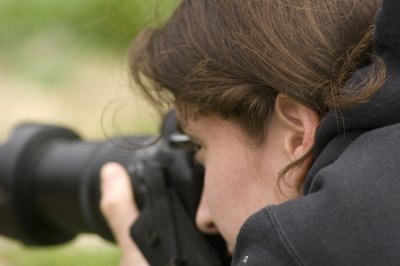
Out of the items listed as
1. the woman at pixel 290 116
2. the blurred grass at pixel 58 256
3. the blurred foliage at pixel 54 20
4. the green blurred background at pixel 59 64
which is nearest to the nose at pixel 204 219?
the woman at pixel 290 116

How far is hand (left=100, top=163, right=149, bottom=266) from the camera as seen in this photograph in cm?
120

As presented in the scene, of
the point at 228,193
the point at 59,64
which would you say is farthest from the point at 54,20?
the point at 228,193

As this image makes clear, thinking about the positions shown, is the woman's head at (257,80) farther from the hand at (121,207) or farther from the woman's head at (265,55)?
the hand at (121,207)

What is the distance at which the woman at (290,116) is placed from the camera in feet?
2.37

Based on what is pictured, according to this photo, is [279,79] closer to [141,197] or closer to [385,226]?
[385,226]

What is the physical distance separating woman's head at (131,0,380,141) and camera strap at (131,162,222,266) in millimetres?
173

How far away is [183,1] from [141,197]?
33 centimetres

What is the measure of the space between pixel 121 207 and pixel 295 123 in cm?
41

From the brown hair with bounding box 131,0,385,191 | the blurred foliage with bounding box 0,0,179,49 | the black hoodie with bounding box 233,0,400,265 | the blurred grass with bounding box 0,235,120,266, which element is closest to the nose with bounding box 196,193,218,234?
the brown hair with bounding box 131,0,385,191

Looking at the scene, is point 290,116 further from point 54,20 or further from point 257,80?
point 54,20

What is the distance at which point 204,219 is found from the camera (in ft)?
3.35

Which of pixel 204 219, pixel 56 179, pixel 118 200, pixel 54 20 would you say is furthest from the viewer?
pixel 54 20

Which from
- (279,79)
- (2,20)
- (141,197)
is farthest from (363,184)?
(2,20)

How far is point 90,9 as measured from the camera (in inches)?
125
